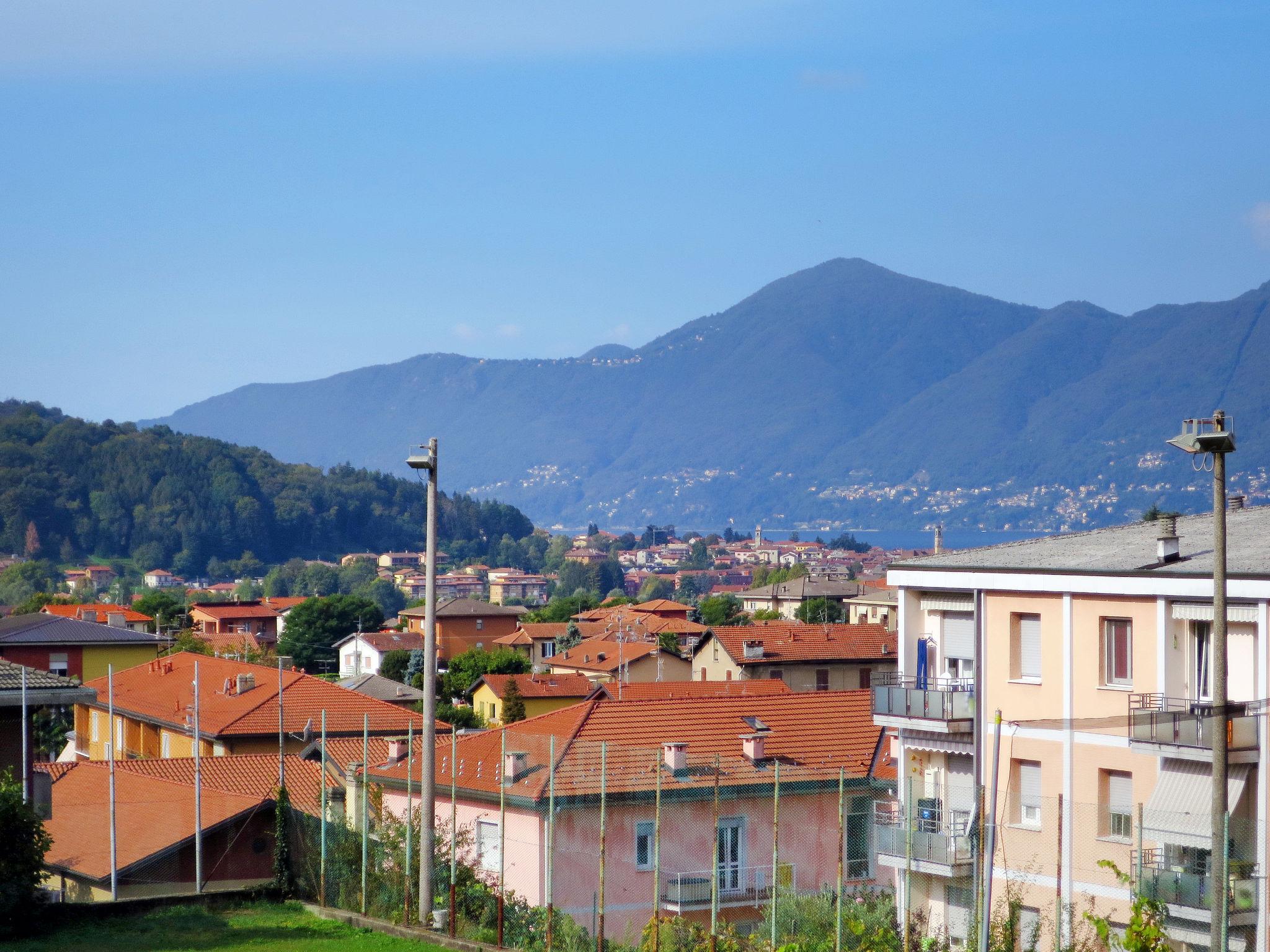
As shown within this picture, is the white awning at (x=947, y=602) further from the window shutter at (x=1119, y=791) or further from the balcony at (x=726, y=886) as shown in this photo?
the balcony at (x=726, y=886)

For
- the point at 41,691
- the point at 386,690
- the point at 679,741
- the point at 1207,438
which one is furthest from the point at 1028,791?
the point at 386,690

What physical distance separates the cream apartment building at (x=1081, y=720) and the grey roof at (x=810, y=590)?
97.3 meters

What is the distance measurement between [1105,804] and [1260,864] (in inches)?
115

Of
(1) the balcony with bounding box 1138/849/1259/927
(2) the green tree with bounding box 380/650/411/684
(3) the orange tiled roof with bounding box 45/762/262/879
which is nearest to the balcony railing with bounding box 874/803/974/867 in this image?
(1) the balcony with bounding box 1138/849/1259/927

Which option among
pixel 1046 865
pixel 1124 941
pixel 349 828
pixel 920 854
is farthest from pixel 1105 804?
pixel 349 828

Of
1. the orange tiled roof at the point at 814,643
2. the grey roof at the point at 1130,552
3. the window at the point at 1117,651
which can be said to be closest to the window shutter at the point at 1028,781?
the window at the point at 1117,651

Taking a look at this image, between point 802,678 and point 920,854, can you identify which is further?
point 802,678

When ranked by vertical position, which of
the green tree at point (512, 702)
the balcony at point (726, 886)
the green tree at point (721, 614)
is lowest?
the green tree at point (721, 614)

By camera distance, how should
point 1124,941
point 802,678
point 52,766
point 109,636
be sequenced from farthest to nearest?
point 802,678 → point 109,636 → point 52,766 → point 1124,941

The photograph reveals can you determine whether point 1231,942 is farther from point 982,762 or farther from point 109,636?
point 109,636

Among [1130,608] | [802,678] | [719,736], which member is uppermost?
[1130,608]

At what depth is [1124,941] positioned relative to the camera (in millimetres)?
10727

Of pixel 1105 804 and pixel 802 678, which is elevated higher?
pixel 1105 804

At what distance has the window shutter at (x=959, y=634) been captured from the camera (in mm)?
18375
